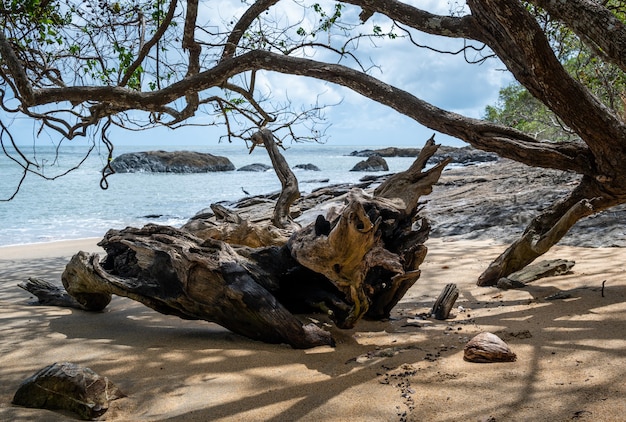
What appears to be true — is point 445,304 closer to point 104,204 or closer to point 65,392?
point 65,392

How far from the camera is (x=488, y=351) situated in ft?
9.34

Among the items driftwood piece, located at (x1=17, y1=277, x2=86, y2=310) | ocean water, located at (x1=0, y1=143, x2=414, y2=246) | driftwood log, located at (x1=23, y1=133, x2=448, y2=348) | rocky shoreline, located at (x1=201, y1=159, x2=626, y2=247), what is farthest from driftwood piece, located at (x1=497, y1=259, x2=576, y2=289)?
ocean water, located at (x1=0, y1=143, x2=414, y2=246)

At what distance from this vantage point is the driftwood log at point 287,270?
3.27 metres

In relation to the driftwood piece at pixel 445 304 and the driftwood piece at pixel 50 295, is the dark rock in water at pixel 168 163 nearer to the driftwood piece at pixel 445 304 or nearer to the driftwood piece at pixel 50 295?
the driftwood piece at pixel 50 295

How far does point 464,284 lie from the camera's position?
16.7 feet

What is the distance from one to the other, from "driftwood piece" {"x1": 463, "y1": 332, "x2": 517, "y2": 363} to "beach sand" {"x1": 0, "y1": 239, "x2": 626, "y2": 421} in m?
0.06

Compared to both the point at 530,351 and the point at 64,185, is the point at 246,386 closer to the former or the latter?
the point at 530,351

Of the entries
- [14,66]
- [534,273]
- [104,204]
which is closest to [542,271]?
[534,273]

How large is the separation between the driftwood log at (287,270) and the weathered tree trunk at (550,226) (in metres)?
1.07

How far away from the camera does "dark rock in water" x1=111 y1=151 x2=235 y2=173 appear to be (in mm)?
38594

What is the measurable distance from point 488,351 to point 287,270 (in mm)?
1572

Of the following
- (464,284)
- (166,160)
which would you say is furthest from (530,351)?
(166,160)

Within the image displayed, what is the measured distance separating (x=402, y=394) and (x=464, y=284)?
2.80 metres

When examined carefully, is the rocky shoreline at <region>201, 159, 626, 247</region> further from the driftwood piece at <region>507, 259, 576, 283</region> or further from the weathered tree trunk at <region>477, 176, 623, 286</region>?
the driftwood piece at <region>507, 259, 576, 283</region>
